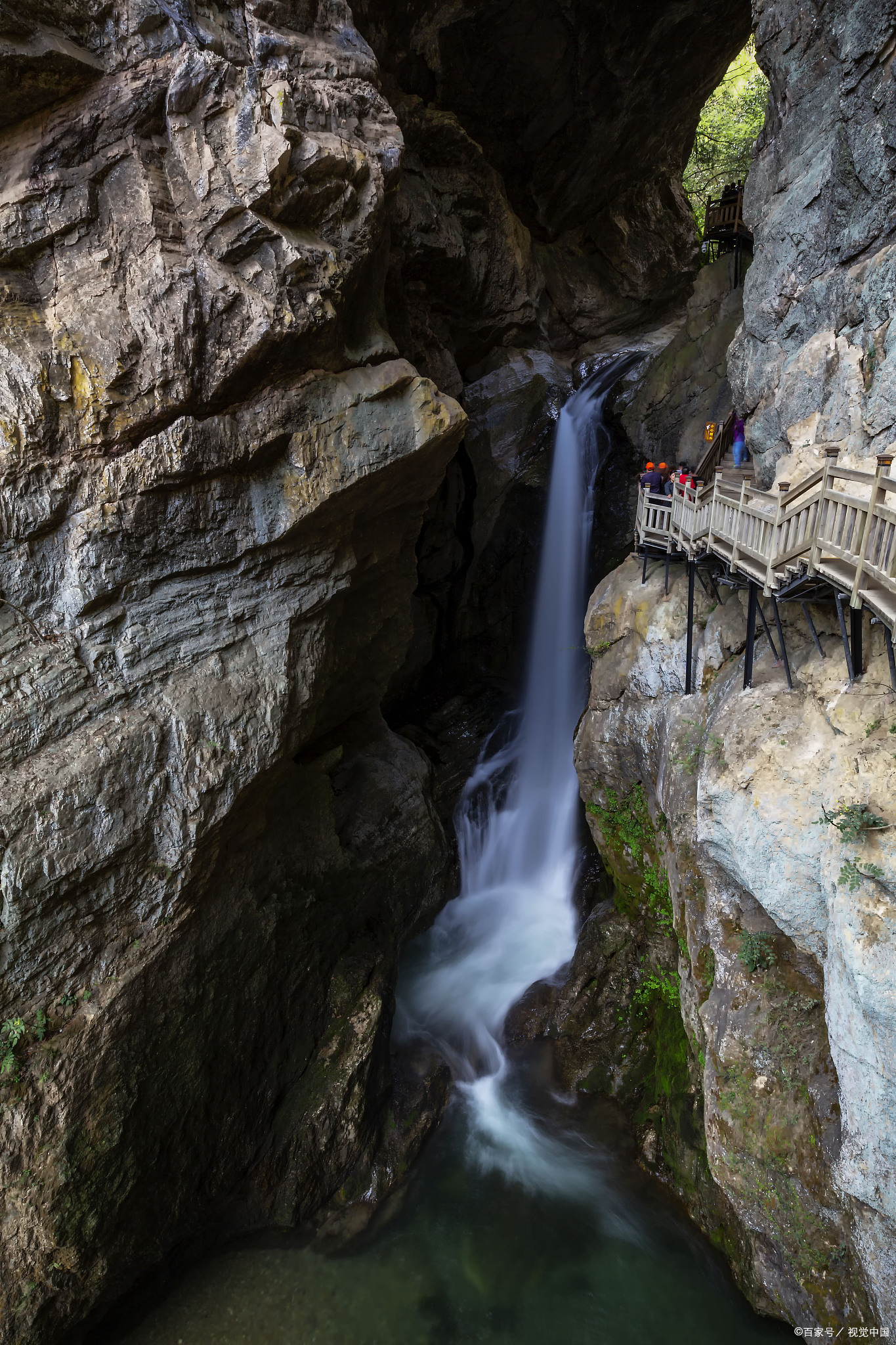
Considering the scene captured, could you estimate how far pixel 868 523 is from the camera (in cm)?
562

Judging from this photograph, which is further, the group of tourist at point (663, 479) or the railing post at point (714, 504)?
the group of tourist at point (663, 479)

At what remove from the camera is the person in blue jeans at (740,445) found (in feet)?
43.1

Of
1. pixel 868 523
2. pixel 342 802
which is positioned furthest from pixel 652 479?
pixel 342 802

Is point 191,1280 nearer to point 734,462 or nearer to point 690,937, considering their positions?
point 690,937

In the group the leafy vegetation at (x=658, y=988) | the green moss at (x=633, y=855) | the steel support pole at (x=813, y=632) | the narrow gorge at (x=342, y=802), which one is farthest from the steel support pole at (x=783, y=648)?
the leafy vegetation at (x=658, y=988)

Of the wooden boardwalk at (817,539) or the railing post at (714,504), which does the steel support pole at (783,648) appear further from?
the railing post at (714,504)

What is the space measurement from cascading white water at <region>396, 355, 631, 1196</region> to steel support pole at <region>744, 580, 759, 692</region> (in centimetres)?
756

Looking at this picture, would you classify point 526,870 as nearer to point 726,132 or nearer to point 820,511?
point 820,511

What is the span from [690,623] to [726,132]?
86.9 ft

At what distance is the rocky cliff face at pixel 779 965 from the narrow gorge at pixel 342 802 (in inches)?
2.0

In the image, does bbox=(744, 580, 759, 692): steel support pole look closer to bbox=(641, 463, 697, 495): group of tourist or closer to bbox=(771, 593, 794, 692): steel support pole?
bbox=(771, 593, 794, 692): steel support pole

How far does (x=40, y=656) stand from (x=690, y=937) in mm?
9250

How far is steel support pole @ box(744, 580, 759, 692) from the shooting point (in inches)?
335

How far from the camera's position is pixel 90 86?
8.11m
